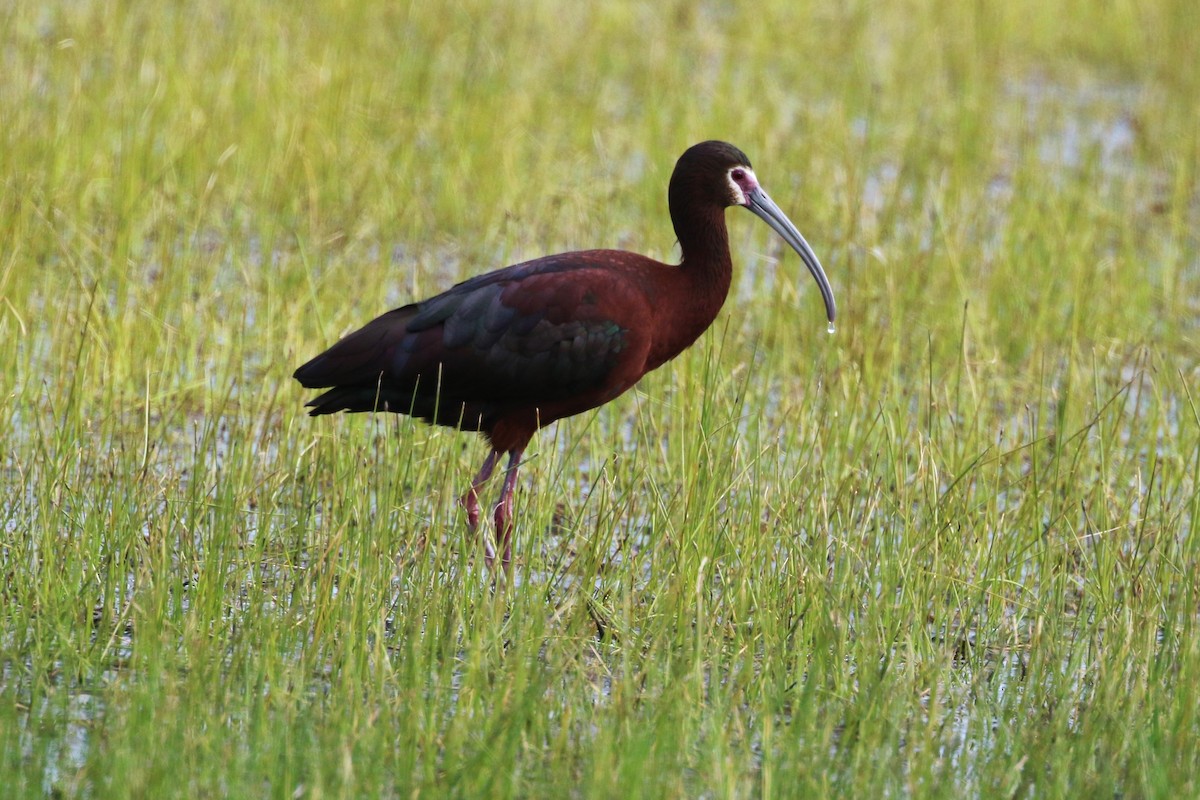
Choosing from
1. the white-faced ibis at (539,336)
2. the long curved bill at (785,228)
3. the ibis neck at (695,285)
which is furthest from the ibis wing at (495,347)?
the long curved bill at (785,228)

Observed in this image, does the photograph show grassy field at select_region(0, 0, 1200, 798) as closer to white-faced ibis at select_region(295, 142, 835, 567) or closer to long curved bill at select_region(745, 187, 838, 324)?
white-faced ibis at select_region(295, 142, 835, 567)

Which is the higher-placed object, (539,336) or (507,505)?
(539,336)

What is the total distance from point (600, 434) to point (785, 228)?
38.4 inches

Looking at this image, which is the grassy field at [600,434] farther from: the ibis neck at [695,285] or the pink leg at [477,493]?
the ibis neck at [695,285]

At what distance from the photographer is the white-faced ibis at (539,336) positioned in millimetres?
4477

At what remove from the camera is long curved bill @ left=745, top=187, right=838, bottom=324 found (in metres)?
4.81

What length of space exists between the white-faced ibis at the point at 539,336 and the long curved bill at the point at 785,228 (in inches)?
2.3

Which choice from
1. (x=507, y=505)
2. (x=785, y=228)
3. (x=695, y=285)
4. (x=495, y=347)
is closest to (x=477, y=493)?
(x=507, y=505)

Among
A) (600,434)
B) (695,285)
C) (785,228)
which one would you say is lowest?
(600,434)

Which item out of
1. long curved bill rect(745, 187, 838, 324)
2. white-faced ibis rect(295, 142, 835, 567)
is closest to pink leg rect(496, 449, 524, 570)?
white-faced ibis rect(295, 142, 835, 567)

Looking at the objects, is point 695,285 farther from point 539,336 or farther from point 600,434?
point 600,434

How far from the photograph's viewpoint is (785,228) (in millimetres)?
4902

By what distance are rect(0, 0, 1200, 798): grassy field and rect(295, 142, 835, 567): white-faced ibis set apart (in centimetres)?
16

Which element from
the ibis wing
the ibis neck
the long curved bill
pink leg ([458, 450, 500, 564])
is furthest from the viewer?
the long curved bill
